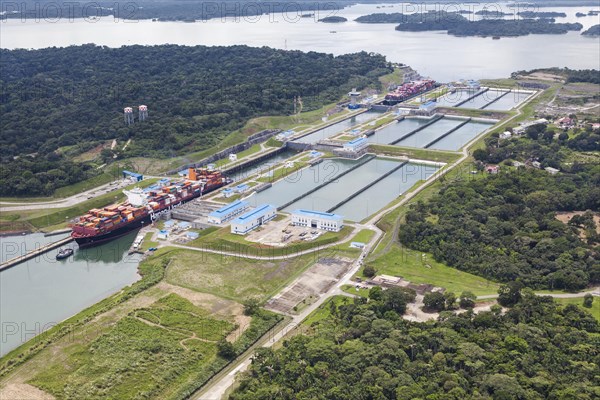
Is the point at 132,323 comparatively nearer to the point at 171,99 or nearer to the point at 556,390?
the point at 556,390

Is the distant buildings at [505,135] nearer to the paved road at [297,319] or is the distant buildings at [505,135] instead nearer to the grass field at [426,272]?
the paved road at [297,319]

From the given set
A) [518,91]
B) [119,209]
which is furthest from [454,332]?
[518,91]

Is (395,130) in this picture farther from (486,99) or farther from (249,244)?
(249,244)

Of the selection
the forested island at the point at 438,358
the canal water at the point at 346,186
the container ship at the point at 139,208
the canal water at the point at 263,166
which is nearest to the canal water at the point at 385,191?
the canal water at the point at 346,186

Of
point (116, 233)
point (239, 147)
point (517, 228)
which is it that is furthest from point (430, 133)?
point (116, 233)

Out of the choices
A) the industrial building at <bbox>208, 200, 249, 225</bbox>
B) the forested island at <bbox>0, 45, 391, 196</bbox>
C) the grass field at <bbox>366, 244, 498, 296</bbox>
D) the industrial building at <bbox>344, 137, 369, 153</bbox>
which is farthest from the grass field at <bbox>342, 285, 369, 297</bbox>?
the industrial building at <bbox>344, 137, 369, 153</bbox>

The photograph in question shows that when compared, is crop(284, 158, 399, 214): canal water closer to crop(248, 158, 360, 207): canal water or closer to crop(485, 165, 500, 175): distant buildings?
crop(248, 158, 360, 207): canal water
